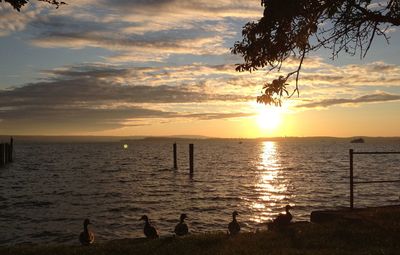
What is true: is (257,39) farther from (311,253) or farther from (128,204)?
(128,204)

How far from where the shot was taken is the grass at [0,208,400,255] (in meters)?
11.5

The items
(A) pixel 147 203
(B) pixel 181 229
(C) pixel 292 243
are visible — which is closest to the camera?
(C) pixel 292 243

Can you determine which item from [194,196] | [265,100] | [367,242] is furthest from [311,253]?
[194,196]

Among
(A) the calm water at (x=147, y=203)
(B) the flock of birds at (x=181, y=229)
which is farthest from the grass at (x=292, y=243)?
(A) the calm water at (x=147, y=203)

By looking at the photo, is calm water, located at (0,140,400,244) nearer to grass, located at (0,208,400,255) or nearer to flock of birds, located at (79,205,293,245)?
flock of birds, located at (79,205,293,245)

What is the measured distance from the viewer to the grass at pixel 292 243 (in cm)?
1152

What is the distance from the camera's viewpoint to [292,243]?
12.3 meters

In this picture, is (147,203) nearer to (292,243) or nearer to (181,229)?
(181,229)

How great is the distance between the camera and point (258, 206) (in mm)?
30750

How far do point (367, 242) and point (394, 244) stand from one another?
0.67 m

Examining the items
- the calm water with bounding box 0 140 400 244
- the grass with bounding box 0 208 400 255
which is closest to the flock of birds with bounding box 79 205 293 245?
the grass with bounding box 0 208 400 255

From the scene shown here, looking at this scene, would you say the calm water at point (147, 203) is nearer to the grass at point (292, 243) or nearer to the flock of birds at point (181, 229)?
the flock of birds at point (181, 229)

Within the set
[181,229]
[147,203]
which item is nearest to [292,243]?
[181,229]

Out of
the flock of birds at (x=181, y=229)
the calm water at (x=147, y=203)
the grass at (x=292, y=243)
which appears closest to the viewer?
the grass at (x=292, y=243)
